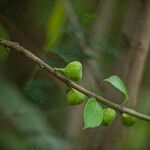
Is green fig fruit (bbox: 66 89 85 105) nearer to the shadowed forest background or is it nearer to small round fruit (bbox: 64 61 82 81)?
small round fruit (bbox: 64 61 82 81)

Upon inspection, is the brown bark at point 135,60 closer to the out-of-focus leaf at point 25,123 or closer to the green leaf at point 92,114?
the out-of-focus leaf at point 25,123

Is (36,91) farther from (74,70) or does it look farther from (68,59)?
(74,70)

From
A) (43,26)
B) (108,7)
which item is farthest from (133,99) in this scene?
(43,26)

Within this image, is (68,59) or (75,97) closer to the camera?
(75,97)

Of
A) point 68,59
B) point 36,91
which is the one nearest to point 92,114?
point 68,59

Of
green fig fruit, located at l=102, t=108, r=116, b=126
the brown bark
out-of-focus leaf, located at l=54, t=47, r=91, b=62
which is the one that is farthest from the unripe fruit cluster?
the brown bark
